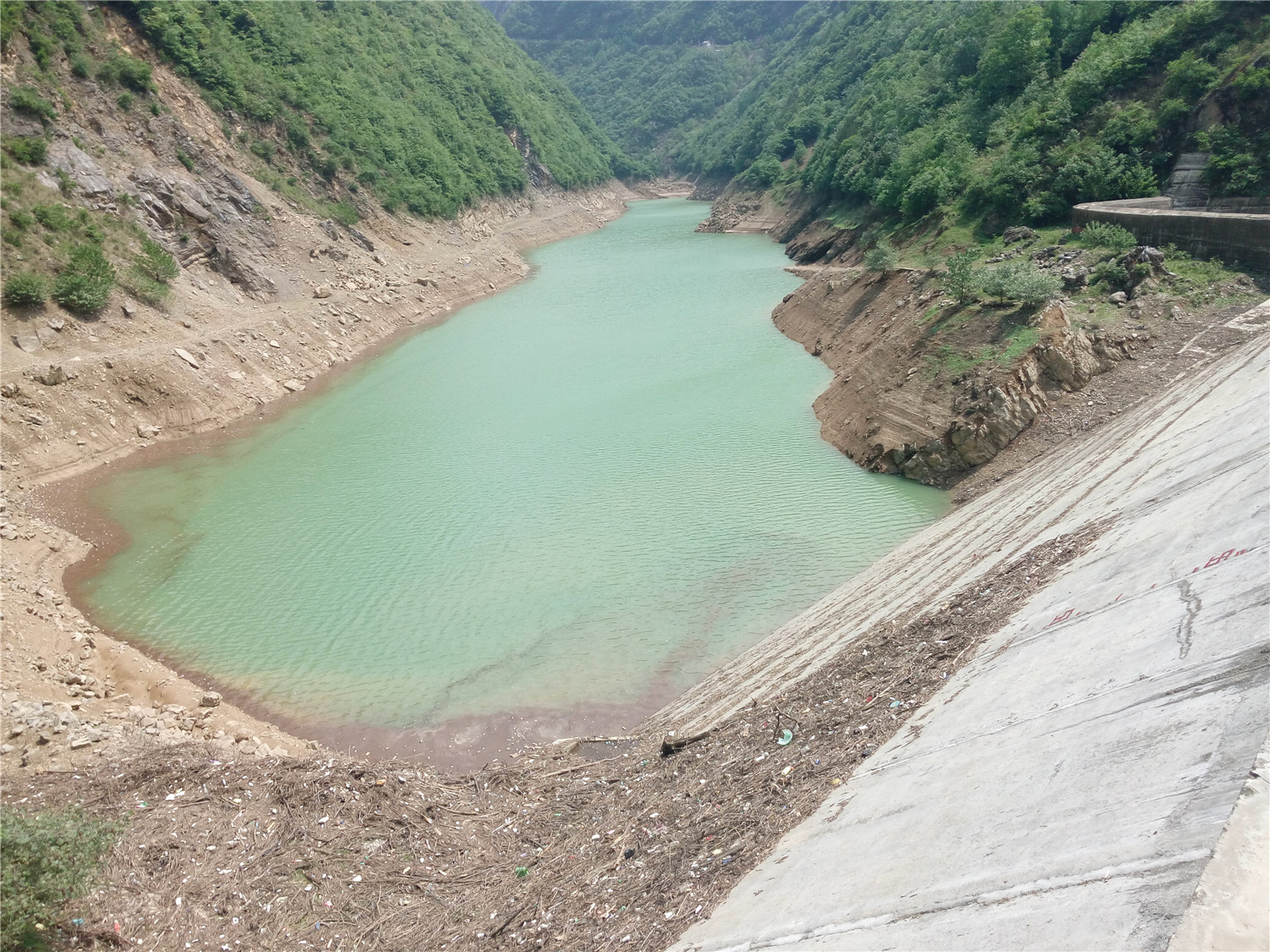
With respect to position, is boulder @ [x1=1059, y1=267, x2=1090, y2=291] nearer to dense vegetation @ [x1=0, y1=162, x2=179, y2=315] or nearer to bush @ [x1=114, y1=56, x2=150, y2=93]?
dense vegetation @ [x1=0, y1=162, x2=179, y2=315]

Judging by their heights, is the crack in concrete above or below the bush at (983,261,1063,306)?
below

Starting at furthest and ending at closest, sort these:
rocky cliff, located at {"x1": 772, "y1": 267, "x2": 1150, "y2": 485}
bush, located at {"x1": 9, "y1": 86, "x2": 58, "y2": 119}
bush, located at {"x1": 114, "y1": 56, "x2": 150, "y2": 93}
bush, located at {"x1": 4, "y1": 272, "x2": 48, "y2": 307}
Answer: bush, located at {"x1": 114, "y1": 56, "x2": 150, "y2": 93}
bush, located at {"x1": 9, "y1": 86, "x2": 58, "y2": 119}
bush, located at {"x1": 4, "y1": 272, "x2": 48, "y2": 307}
rocky cliff, located at {"x1": 772, "y1": 267, "x2": 1150, "y2": 485}

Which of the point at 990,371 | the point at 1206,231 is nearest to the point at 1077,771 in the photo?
the point at 990,371

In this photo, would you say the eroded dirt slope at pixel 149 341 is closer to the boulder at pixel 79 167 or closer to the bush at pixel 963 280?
the boulder at pixel 79 167

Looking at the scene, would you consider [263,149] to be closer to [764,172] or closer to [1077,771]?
[764,172]

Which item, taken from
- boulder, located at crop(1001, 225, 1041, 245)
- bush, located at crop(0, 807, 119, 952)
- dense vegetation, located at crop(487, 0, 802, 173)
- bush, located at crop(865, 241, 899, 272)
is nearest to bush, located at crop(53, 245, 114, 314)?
bush, located at crop(0, 807, 119, 952)

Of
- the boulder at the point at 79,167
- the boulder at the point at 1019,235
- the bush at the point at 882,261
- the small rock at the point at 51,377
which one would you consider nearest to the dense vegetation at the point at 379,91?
the boulder at the point at 79,167
